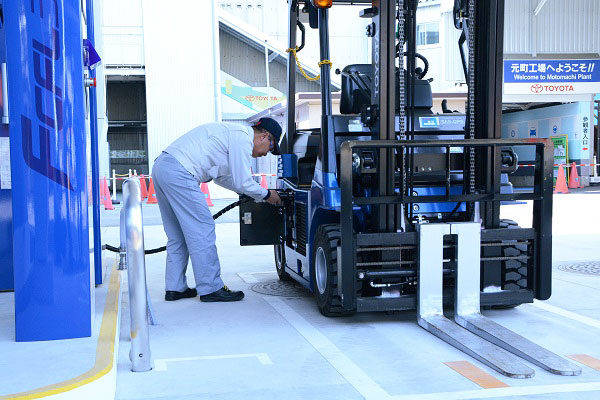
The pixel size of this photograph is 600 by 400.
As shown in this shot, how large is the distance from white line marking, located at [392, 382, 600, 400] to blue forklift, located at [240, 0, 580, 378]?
0.90m

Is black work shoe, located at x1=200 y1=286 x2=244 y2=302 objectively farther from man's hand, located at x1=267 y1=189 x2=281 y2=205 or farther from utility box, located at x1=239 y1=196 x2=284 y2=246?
man's hand, located at x1=267 y1=189 x2=281 y2=205

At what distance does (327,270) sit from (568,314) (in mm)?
1984

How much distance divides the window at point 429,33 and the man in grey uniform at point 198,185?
25.5m

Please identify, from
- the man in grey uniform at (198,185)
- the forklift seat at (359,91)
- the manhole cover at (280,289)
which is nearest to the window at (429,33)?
the manhole cover at (280,289)

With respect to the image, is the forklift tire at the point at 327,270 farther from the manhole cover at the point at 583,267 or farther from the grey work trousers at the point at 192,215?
the manhole cover at the point at 583,267

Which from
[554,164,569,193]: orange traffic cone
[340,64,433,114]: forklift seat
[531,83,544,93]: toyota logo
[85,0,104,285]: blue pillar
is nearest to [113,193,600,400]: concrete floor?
[85,0,104,285]: blue pillar

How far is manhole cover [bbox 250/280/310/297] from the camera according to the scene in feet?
21.4

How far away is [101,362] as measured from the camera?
3.57m

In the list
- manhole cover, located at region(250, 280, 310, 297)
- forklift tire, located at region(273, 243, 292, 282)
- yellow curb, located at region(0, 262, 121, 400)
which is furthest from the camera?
forklift tire, located at region(273, 243, 292, 282)

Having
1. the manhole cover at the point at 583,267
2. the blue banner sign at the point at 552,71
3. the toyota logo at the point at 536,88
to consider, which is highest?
the blue banner sign at the point at 552,71

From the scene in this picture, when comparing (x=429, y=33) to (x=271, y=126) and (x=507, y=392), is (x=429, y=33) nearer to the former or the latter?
(x=271, y=126)

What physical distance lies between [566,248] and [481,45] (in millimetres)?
4842

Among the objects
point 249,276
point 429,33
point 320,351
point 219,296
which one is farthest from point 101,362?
point 429,33

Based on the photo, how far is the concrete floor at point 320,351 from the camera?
3.65m
